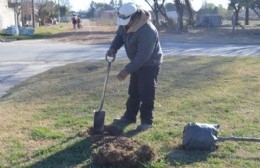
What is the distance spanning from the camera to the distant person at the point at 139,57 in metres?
5.20

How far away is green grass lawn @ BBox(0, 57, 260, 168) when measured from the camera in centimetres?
470

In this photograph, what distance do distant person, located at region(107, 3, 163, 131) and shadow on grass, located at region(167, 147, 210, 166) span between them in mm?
930

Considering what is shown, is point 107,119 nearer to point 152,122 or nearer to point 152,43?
point 152,122

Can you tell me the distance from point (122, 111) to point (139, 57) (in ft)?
6.02

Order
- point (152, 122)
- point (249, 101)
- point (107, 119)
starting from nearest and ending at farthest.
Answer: point (152, 122), point (107, 119), point (249, 101)

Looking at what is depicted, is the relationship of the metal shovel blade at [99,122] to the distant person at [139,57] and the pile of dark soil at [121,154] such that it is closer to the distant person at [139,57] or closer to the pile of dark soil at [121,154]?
the distant person at [139,57]

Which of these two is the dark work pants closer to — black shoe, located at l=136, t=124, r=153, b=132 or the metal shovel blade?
black shoe, located at l=136, t=124, r=153, b=132

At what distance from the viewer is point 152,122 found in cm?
589

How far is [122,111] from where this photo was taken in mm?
6875

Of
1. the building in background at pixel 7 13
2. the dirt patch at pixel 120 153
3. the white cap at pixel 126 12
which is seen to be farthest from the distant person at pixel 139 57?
the building in background at pixel 7 13

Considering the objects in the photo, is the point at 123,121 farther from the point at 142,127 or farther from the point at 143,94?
the point at 143,94

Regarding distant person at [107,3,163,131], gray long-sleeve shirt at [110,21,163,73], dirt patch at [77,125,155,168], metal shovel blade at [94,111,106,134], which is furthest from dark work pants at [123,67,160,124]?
dirt patch at [77,125,155,168]

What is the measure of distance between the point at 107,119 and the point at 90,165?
1984 millimetres

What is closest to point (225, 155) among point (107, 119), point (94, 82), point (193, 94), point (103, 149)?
point (103, 149)
